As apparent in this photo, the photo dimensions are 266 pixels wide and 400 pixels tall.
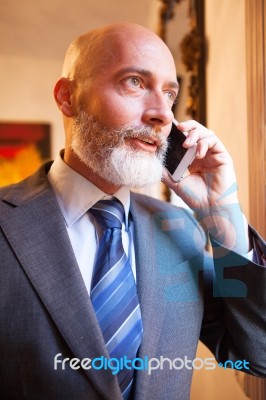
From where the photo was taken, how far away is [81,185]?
0.47 meters

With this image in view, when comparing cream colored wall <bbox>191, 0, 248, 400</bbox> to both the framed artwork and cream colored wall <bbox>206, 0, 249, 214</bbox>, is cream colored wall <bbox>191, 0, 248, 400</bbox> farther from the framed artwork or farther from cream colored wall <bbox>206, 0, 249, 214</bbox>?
the framed artwork

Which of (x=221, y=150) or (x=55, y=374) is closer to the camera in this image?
(x=55, y=374)

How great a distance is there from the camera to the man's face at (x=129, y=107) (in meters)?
0.43

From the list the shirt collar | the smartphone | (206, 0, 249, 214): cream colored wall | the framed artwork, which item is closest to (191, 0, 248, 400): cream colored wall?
(206, 0, 249, 214): cream colored wall

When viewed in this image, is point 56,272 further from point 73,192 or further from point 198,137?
point 198,137

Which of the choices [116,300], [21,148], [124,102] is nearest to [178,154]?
[124,102]

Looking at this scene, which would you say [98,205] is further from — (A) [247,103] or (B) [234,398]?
(B) [234,398]

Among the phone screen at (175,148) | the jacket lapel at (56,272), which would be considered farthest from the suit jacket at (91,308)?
the phone screen at (175,148)

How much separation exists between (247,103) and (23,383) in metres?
0.51

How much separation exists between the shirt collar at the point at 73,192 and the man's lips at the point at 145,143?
87 millimetres

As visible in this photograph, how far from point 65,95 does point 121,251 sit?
27 centimetres

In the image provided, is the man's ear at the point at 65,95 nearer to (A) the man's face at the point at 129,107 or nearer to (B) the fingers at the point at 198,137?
(A) the man's face at the point at 129,107

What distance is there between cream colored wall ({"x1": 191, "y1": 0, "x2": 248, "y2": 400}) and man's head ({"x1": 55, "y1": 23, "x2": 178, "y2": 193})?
5.4 inches


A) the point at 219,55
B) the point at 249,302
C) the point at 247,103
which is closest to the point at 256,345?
the point at 249,302
